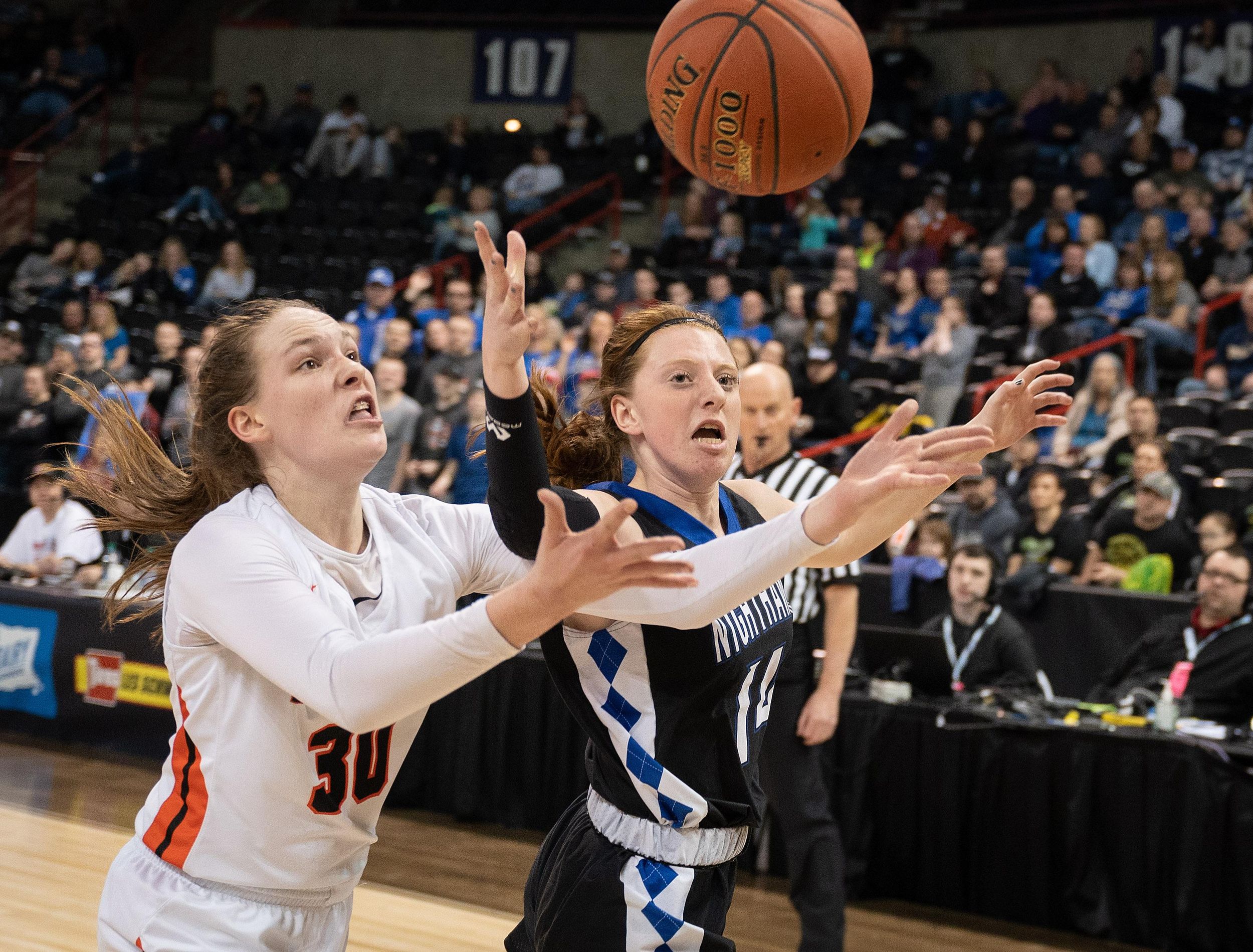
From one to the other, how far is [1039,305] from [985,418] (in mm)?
7739

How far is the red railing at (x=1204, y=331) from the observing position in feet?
31.0

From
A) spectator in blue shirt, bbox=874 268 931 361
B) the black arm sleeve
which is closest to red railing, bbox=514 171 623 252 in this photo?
spectator in blue shirt, bbox=874 268 931 361

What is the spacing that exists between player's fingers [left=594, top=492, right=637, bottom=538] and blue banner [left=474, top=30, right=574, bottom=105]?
15336 mm

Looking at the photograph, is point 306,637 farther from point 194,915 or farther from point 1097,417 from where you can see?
point 1097,417

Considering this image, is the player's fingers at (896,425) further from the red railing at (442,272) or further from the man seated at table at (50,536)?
the red railing at (442,272)

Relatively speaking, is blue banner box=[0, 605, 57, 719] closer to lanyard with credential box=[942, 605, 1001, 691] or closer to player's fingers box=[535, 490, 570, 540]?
lanyard with credential box=[942, 605, 1001, 691]

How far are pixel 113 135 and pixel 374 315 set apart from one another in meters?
8.28

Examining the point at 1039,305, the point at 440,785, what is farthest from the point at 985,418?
the point at 1039,305

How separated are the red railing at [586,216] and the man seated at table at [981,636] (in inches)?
348

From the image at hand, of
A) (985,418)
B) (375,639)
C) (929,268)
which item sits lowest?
(375,639)

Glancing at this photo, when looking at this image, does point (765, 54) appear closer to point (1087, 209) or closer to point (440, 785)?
point (440, 785)

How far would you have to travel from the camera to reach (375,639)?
69.2 inches

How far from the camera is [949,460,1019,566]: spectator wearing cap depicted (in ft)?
25.8

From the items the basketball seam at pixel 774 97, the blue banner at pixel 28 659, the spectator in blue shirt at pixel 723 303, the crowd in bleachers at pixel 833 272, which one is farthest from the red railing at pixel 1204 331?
the blue banner at pixel 28 659
